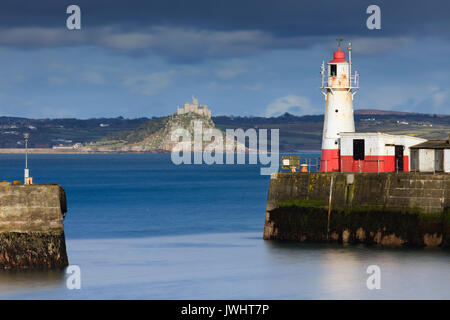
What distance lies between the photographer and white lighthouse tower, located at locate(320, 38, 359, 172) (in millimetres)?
41594

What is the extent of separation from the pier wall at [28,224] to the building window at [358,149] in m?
15.2

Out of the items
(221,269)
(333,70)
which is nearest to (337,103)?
(333,70)

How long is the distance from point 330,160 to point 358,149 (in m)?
1.75

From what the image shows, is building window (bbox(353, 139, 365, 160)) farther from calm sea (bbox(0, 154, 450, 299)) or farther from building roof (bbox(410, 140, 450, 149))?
calm sea (bbox(0, 154, 450, 299))

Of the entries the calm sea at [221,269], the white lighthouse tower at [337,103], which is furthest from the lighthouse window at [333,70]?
the calm sea at [221,269]

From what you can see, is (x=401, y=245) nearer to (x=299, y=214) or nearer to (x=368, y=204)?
(x=368, y=204)

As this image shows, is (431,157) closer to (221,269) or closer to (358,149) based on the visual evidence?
(358,149)

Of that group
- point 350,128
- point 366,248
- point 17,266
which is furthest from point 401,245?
point 17,266

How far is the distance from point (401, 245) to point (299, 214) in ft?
15.3

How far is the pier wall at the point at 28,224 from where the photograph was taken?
30016 millimetres

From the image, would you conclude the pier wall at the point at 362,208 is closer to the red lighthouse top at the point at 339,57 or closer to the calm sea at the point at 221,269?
the calm sea at the point at 221,269

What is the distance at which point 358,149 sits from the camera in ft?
132

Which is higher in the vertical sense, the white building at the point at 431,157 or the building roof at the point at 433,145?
the building roof at the point at 433,145

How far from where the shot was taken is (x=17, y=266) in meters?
30.3
